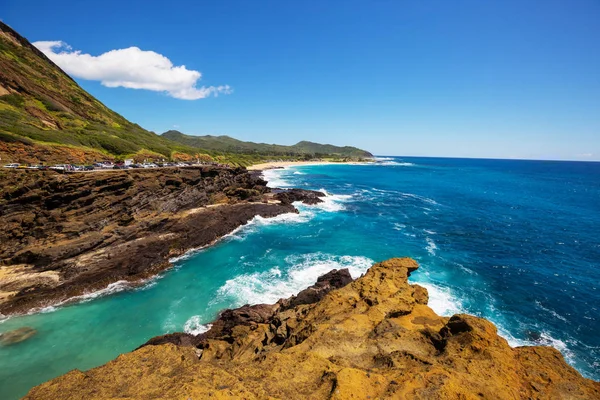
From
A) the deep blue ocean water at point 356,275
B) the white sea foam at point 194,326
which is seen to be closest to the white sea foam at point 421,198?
the deep blue ocean water at point 356,275

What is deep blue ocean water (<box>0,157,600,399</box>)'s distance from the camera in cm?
2044

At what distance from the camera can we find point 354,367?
33.3ft

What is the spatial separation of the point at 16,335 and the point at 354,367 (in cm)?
2708

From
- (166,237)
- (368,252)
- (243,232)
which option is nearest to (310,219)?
(243,232)

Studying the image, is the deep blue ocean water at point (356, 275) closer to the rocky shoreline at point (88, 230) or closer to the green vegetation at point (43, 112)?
the rocky shoreline at point (88, 230)

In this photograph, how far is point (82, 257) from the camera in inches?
1147

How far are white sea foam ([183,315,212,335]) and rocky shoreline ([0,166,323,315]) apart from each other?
35.3 feet

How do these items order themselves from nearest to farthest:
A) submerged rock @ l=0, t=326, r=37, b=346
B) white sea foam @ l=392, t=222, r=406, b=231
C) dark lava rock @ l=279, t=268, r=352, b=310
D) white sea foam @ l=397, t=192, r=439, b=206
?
submerged rock @ l=0, t=326, r=37, b=346, dark lava rock @ l=279, t=268, r=352, b=310, white sea foam @ l=392, t=222, r=406, b=231, white sea foam @ l=397, t=192, r=439, b=206

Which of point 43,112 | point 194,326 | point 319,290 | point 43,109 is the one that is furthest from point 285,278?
point 43,109

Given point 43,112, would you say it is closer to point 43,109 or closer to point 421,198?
point 43,109

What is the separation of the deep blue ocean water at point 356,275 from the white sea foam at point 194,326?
0.13 metres

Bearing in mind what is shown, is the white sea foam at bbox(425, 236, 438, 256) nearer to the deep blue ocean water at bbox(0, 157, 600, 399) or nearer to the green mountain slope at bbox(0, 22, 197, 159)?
the deep blue ocean water at bbox(0, 157, 600, 399)

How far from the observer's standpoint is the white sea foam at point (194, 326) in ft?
71.2

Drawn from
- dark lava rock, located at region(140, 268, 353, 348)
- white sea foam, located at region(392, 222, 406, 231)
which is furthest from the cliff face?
white sea foam, located at region(392, 222, 406, 231)
